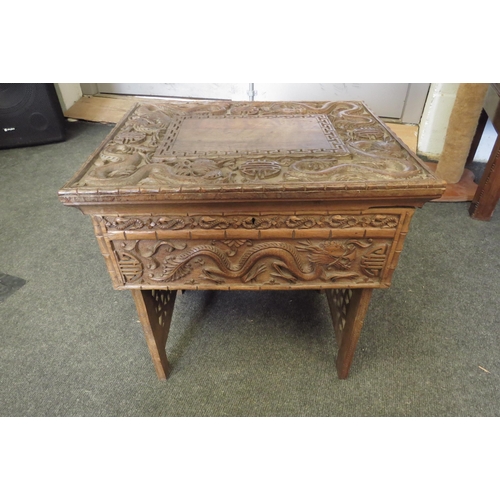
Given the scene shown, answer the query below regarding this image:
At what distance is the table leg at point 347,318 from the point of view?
3.06 feet

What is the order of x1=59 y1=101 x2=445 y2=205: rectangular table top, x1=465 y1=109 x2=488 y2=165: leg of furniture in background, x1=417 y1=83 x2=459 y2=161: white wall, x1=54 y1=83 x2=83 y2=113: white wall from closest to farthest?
x1=59 y1=101 x2=445 y2=205: rectangular table top < x1=465 y1=109 x2=488 y2=165: leg of furniture in background < x1=417 y1=83 x2=459 y2=161: white wall < x1=54 y1=83 x2=83 y2=113: white wall

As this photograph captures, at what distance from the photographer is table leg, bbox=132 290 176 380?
944mm

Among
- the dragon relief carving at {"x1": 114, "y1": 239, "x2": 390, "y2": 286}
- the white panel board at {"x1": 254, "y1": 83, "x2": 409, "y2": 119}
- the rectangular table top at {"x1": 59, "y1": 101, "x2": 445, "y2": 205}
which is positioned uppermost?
the rectangular table top at {"x1": 59, "y1": 101, "x2": 445, "y2": 205}

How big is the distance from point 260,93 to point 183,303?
→ 168cm

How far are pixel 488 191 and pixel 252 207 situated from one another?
1475 millimetres

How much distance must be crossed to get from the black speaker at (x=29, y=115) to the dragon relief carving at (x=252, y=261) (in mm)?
2096

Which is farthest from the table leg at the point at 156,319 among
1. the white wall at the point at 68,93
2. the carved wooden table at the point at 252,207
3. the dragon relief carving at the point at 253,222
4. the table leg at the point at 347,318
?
the white wall at the point at 68,93

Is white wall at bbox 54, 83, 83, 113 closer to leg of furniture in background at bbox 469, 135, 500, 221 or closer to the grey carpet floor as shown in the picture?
the grey carpet floor

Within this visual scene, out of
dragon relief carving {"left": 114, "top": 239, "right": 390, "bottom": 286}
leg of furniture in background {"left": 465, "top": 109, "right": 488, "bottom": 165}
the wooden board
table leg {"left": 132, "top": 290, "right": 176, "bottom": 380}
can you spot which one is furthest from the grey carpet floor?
the wooden board

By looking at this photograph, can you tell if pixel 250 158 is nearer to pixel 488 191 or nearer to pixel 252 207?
pixel 252 207

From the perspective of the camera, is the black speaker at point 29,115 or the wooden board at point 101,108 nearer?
the black speaker at point 29,115

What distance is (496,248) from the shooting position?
1617mm

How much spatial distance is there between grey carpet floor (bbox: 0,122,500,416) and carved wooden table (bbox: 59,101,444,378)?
0.92ft

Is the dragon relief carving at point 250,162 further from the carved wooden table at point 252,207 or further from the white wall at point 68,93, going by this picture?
the white wall at point 68,93
